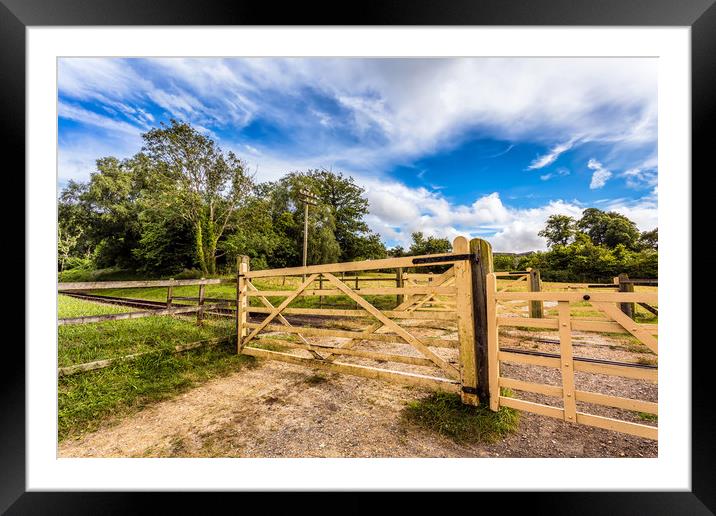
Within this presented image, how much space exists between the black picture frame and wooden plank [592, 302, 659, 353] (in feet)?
0.91

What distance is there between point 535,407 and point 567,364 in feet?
1.41

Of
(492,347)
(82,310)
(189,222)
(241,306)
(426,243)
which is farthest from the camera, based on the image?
(426,243)

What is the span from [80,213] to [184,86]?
50.5 feet

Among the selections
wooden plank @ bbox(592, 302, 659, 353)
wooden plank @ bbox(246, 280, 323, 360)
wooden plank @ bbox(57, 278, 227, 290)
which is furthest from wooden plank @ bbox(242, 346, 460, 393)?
wooden plank @ bbox(57, 278, 227, 290)

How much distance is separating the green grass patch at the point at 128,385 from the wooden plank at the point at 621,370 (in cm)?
382

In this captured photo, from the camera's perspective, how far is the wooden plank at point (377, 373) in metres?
2.39

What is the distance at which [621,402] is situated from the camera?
5.50 feet

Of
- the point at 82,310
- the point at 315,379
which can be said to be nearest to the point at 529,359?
the point at 315,379

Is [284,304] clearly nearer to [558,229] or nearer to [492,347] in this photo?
[492,347]

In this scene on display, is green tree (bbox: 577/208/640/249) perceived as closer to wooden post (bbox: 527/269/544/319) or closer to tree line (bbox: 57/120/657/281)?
tree line (bbox: 57/120/657/281)

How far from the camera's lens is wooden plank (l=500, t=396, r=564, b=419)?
1.84 meters

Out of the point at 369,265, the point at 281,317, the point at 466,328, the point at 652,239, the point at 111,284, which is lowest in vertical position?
the point at 281,317

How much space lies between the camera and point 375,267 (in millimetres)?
2730
